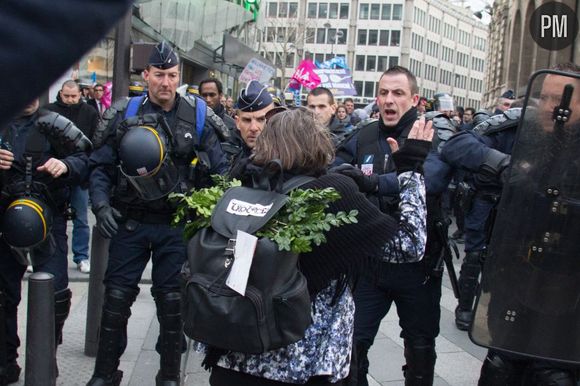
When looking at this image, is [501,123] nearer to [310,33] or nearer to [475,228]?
[475,228]

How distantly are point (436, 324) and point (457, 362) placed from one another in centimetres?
166

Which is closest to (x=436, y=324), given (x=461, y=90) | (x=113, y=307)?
(x=113, y=307)

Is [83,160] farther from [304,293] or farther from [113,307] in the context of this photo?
[304,293]

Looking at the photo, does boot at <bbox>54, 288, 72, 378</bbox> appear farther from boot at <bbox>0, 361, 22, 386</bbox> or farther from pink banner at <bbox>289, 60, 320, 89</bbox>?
pink banner at <bbox>289, 60, 320, 89</bbox>

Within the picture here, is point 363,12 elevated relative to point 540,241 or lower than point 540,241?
elevated

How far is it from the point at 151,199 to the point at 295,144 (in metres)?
1.74

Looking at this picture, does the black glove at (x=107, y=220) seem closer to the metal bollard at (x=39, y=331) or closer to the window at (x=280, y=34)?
the metal bollard at (x=39, y=331)

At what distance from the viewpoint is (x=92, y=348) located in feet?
17.2

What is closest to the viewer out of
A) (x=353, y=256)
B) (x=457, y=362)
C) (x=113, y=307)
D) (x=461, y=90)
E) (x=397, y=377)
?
(x=353, y=256)

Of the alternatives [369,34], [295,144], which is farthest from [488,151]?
[369,34]

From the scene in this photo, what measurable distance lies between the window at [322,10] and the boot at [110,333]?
94.9 meters

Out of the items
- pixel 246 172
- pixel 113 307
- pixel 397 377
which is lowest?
pixel 397 377

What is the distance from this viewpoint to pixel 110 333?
14.3 feet

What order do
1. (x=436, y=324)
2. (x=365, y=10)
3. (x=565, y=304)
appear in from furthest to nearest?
1. (x=365, y=10)
2. (x=436, y=324)
3. (x=565, y=304)
